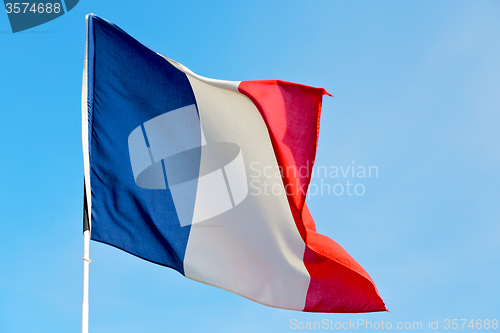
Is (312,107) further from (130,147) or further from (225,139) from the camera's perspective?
(130,147)

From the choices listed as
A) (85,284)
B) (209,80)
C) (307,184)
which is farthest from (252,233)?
(85,284)

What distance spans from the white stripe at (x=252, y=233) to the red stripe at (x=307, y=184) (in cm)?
29

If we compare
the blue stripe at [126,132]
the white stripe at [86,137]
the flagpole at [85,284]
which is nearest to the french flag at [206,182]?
the blue stripe at [126,132]

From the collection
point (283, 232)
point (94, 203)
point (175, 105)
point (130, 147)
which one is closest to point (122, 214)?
point (94, 203)

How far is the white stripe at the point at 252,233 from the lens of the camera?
33.5 ft

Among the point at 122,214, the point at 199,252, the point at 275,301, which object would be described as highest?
the point at 122,214

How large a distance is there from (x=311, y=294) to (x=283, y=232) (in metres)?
1.39

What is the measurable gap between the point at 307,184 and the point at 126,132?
12.0 feet

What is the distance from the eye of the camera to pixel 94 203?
31.3 ft

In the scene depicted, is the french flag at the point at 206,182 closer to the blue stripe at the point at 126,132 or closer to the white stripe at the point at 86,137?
the blue stripe at the point at 126,132

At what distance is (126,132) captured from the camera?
10125mm

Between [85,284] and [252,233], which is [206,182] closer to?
[252,233]

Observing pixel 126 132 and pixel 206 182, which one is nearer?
pixel 126 132

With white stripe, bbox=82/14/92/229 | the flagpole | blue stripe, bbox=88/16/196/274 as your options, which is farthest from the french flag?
the flagpole
